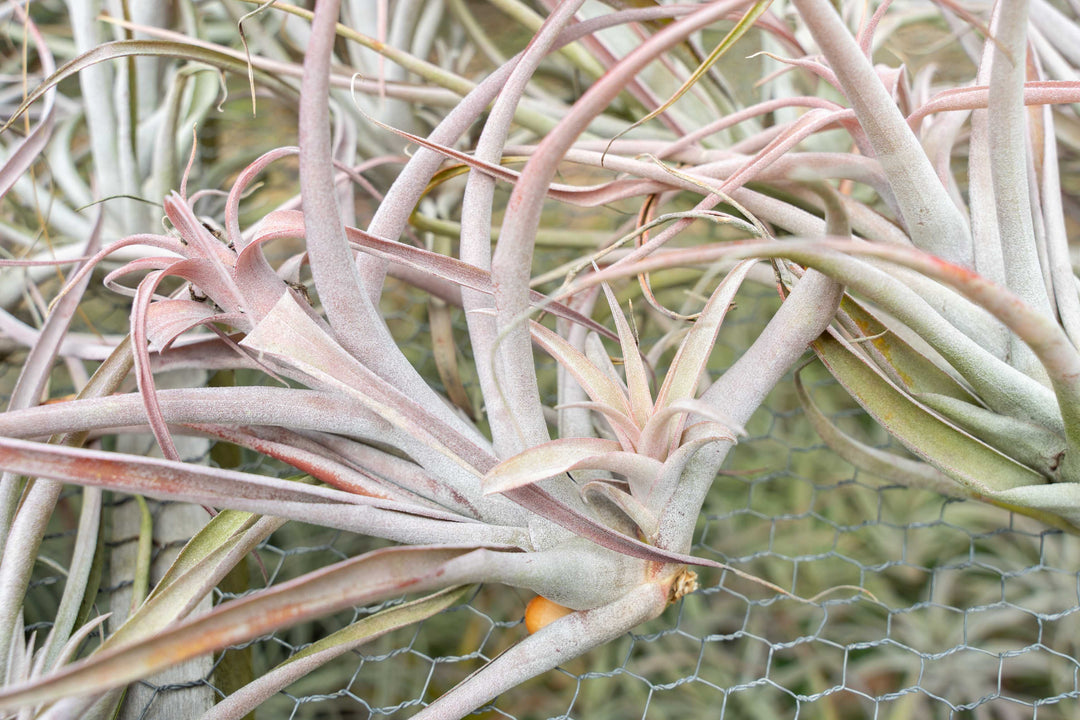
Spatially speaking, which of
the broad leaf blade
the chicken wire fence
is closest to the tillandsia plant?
the broad leaf blade

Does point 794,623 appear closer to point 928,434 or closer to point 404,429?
point 928,434

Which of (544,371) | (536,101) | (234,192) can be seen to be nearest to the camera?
(234,192)

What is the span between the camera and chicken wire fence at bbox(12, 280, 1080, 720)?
570mm

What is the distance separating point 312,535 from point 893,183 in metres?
0.51

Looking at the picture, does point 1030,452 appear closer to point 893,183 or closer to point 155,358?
point 893,183

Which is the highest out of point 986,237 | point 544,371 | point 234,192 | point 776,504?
point 234,192

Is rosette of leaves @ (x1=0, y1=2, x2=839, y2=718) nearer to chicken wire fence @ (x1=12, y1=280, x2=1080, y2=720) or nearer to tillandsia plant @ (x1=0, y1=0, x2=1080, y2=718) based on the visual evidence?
tillandsia plant @ (x1=0, y1=0, x2=1080, y2=718)

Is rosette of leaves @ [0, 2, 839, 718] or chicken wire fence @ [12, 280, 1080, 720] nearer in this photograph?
rosette of leaves @ [0, 2, 839, 718]

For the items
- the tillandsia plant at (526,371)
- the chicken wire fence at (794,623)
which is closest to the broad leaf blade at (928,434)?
the tillandsia plant at (526,371)

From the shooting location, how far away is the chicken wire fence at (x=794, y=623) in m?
0.57

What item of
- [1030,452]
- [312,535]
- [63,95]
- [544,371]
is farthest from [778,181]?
[63,95]

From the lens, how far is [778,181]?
342mm

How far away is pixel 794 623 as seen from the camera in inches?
24.3

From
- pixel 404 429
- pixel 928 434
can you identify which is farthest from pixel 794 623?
pixel 404 429
